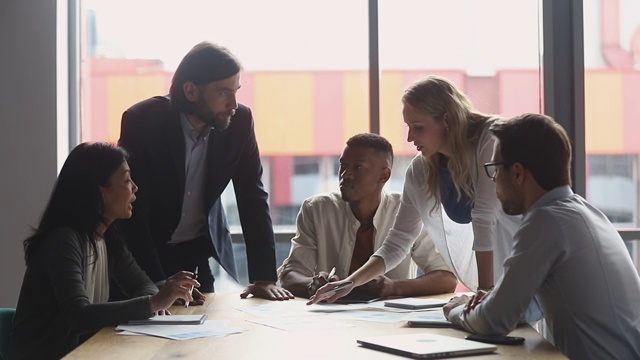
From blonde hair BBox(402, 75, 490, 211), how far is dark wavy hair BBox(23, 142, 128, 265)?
103 cm

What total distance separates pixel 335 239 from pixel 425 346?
5.33ft

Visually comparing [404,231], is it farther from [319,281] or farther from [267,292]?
[267,292]

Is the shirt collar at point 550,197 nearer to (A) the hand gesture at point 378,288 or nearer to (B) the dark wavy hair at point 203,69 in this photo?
(A) the hand gesture at point 378,288

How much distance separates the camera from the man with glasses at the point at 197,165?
3.31 metres

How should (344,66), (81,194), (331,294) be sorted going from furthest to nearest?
(344,66) → (331,294) → (81,194)

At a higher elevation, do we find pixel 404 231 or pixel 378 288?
pixel 404 231

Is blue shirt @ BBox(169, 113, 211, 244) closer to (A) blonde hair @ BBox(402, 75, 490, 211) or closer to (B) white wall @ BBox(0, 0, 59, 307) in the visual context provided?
(A) blonde hair @ BBox(402, 75, 490, 211)

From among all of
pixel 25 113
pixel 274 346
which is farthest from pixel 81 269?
pixel 25 113

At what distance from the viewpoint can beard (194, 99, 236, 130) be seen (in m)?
3.31

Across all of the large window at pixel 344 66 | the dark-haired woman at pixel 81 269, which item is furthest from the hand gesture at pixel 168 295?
the large window at pixel 344 66

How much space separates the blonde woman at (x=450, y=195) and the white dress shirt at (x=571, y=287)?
54 cm

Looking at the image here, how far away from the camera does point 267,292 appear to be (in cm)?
319

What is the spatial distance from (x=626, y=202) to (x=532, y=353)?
2.93 metres

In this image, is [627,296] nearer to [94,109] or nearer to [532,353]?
[532,353]
